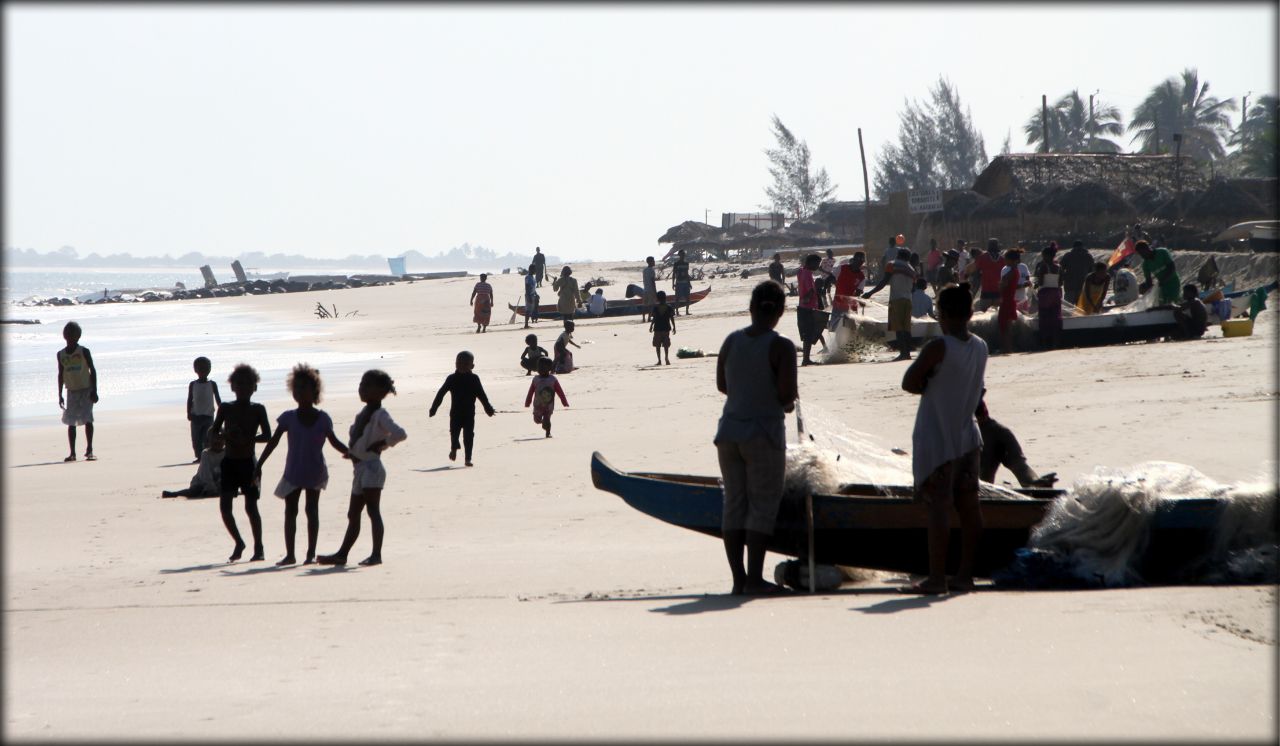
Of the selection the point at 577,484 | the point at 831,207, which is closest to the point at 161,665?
the point at 577,484

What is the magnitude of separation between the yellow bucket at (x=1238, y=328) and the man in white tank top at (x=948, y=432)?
42.6ft

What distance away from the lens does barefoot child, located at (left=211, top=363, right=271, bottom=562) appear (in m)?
8.13

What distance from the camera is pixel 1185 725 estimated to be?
394 centimetres

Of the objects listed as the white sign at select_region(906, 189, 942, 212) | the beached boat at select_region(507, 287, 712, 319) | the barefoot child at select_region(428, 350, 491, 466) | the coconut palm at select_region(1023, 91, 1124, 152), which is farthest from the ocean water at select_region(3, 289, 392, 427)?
the coconut palm at select_region(1023, 91, 1124, 152)

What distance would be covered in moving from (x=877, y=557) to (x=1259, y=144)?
5125 cm

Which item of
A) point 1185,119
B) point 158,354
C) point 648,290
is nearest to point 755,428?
point 648,290

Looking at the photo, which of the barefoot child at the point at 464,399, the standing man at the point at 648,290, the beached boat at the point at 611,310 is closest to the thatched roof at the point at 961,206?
the beached boat at the point at 611,310

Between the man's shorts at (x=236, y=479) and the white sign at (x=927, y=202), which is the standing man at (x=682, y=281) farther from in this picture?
the man's shorts at (x=236, y=479)

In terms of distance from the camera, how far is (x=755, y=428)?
20.5ft

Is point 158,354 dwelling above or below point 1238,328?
below

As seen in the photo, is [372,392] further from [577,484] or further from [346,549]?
[577,484]

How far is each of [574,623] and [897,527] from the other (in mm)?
1861

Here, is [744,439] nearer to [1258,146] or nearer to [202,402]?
[202,402]

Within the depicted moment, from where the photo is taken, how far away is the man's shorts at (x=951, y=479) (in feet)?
20.3
